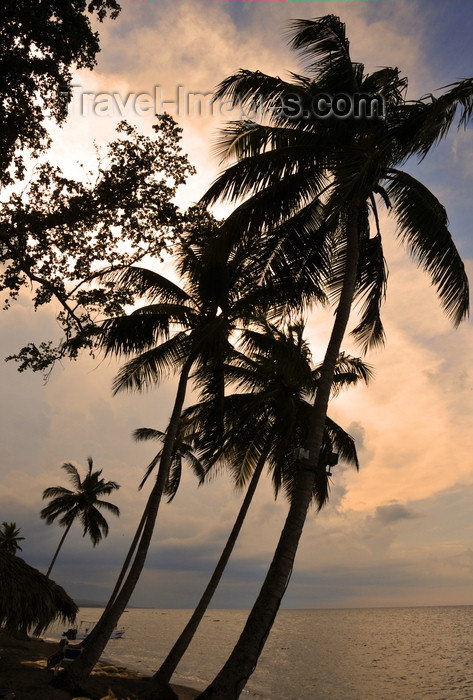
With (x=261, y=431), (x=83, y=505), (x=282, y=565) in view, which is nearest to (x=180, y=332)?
(x=261, y=431)

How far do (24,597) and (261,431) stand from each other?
9566 millimetres

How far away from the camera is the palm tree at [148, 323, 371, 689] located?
16.7 m

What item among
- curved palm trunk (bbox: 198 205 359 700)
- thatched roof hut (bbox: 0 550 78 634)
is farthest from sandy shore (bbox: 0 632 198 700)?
curved palm trunk (bbox: 198 205 359 700)

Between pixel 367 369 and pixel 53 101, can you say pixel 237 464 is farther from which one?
pixel 53 101

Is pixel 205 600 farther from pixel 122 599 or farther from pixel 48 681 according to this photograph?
pixel 48 681

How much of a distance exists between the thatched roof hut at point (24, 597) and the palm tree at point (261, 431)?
459cm

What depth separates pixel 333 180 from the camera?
10883 mm

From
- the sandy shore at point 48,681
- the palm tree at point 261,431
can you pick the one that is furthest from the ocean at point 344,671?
the palm tree at point 261,431

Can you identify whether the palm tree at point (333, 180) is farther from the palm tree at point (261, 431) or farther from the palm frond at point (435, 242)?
the palm tree at point (261, 431)

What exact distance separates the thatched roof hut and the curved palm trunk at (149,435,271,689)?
4.47 m

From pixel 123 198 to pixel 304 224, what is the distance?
3.68 metres

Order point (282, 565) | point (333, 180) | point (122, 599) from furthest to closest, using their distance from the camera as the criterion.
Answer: point (122, 599) < point (333, 180) < point (282, 565)

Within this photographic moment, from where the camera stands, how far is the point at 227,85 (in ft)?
35.8

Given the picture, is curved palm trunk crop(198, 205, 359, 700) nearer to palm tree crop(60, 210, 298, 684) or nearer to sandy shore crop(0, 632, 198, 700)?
palm tree crop(60, 210, 298, 684)
